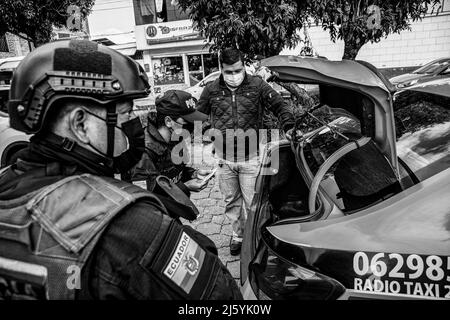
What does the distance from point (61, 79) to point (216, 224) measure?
126 inches

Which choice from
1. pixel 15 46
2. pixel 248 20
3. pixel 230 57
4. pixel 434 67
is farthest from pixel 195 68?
pixel 230 57

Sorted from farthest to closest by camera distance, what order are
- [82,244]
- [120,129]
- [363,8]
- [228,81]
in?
[363,8], [228,81], [120,129], [82,244]

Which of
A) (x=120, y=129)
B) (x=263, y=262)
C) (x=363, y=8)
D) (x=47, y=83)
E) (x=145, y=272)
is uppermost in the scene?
(x=363, y=8)

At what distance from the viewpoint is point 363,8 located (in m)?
5.62

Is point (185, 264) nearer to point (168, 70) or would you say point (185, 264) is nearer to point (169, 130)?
point (169, 130)

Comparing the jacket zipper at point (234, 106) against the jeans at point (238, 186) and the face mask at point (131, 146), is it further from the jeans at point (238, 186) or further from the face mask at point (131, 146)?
the face mask at point (131, 146)

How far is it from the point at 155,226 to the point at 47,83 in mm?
533

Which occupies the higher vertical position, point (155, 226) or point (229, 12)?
point (229, 12)

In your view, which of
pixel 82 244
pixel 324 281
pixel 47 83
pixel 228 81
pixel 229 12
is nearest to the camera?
pixel 82 244

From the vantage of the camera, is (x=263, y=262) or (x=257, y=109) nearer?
(x=263, y=262)

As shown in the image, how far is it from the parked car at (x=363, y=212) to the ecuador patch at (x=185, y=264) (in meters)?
0.62

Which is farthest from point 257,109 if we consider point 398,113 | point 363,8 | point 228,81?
point 363,8

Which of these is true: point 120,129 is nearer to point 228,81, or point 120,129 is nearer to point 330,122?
point 330,122

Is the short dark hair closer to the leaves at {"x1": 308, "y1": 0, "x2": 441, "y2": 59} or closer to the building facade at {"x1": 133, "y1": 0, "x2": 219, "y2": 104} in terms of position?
the leaves at {"x1": 308, "y1": 0, "x2": 441, "y2": 59}
